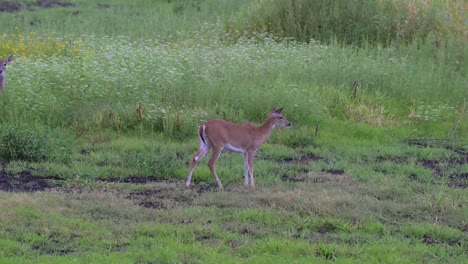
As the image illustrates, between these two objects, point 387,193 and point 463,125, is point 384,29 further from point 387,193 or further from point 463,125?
point 387,193

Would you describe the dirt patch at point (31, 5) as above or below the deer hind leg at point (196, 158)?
below

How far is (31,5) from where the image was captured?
1123 inches

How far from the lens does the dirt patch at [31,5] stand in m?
27.6

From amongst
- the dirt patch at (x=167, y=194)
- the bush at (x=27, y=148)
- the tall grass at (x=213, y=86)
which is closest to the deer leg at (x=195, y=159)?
the dirt patch at (x=167, y=194)

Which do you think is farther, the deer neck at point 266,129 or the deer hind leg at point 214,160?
the deer neck at point 266,129

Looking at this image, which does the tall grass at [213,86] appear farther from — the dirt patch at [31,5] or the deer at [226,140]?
the dirt patch at [31,5]

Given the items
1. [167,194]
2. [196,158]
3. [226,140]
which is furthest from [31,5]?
[167,194]

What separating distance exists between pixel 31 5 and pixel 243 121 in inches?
649

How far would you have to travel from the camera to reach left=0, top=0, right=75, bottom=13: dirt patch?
2764 centimetres

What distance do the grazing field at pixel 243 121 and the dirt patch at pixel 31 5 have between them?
4.09m

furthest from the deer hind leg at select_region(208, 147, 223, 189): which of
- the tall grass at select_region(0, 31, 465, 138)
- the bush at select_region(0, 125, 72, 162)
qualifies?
the tall grass at select_region(0, 31, 465, 138)

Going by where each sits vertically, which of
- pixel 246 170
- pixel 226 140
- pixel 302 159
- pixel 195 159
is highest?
pixel 226 140

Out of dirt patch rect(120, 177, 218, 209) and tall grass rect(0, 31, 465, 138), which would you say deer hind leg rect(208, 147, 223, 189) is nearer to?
dirt patch rect(120, 177, 218, 209)

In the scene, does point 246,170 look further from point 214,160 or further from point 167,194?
point 167,194
